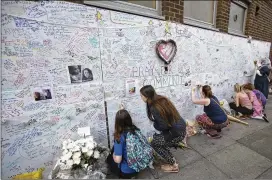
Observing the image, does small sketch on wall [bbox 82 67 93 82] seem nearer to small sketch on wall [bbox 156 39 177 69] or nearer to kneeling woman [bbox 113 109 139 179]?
kneeling woman [bbox 113 109 139 179]

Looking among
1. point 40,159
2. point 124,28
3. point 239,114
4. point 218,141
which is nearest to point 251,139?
point 218,141

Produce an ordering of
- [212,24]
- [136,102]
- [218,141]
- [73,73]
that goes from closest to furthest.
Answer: [73,73], [136,102], [218,141], [212,24]

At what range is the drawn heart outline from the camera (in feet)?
9.62

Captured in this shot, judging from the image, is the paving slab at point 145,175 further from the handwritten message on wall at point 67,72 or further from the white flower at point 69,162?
the white flower at point 69,162

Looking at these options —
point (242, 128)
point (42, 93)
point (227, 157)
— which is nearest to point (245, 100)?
point (242, 128)

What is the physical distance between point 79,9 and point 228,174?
3079mm

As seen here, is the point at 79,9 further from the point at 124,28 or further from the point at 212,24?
the point at 212,24

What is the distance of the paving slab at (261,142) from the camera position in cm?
277

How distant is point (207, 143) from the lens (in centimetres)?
306

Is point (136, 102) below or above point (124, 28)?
below

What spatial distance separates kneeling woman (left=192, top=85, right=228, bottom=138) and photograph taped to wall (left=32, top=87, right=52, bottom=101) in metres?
2.58

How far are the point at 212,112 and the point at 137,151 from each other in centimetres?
195

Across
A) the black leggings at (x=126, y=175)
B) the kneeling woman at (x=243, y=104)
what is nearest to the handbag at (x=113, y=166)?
the black leggings at (x=126, y=175)

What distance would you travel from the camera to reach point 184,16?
3420 mm
